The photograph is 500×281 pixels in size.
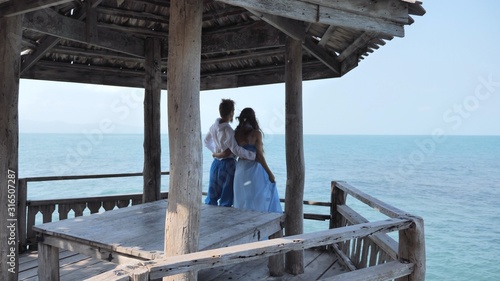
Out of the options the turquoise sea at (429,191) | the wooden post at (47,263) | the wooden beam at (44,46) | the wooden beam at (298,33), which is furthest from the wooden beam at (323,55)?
the turquoise sea at (429,191)

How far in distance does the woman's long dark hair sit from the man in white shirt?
5.5 inches

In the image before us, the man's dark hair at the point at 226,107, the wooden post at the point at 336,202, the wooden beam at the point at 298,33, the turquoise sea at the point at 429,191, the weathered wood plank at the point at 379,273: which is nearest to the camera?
the weathered wood plank at the point at 379,273

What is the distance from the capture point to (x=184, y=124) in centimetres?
225

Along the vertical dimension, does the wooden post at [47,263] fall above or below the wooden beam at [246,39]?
below

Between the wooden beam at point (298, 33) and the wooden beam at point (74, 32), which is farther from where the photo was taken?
the wooden beam at point (74, 32)

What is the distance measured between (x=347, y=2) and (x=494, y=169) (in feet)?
169

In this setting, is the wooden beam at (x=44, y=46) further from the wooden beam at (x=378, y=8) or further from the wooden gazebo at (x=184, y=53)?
the wooden beam at (x=378, y=8)

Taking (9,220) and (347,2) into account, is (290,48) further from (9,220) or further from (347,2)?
(9,220)

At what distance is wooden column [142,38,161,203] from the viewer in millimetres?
4680

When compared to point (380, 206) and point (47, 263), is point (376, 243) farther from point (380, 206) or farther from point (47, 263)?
point (47, 263)

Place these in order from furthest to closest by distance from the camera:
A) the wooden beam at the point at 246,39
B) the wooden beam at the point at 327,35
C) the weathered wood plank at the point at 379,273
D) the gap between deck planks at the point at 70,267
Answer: the wooden beam at the point at 246,39 < the wooden beam at the point at 327,35 < the gap between deck planks at the point at 70,267 < the weathered wood plank at the point at 379,273

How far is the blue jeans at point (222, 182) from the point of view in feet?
14.2

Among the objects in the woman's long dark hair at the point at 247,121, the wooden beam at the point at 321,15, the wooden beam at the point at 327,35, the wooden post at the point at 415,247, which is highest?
the wooden beam at the point at 327,35

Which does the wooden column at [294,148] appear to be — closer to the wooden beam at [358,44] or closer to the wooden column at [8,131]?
the wooden beam at [358,44]
